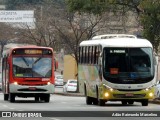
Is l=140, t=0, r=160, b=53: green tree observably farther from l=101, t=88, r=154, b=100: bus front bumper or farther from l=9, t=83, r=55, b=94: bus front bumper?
l=9, t=83, r=55, b=94: bus front bumper

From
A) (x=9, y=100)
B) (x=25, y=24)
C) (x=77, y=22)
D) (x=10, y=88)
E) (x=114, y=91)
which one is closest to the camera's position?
(x=114, y=91)

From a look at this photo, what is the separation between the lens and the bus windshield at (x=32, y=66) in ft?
128

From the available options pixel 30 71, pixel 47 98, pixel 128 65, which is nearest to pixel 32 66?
pixel 30 71

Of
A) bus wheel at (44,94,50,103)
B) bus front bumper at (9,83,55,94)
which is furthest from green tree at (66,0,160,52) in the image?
bus wheel at (44,94,50,103)

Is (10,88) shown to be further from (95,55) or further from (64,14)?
(64,14)

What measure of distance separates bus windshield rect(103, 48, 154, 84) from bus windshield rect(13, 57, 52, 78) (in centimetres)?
585

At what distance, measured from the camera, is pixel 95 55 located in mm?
35781

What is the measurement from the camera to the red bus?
128 feet

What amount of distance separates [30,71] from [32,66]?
0.95 feet

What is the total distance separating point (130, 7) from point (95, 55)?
6490 millimetres

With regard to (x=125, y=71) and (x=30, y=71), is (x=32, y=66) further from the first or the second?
(x=125, y=71)

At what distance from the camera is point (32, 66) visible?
39188 mm

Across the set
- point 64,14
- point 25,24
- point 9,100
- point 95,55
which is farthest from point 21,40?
point 95,55

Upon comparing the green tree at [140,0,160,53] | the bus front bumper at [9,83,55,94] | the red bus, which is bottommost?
the bus front bumper at [9,83,55,94]
